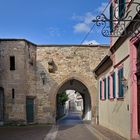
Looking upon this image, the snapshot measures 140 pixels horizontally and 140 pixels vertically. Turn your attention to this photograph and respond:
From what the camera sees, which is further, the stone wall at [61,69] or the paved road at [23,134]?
the stone wall at [61,69]

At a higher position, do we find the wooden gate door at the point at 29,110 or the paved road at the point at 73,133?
the wooden gate door at the point at 29,110

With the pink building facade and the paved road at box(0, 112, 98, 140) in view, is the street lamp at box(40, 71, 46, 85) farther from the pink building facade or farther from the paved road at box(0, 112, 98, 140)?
the pink building facade

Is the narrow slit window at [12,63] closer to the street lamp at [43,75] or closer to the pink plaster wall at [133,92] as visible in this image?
the street lamp at [43,75]

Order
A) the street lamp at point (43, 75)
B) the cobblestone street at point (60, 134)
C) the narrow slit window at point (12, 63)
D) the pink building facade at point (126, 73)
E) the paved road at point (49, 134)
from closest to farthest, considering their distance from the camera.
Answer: the pink building facade at point (126, 73)
the cobblestone street at point (60, 134)
the paved road at point (49, 134)
the narrow slit window at point (12, 63)
the street lamp at point (43, 75)

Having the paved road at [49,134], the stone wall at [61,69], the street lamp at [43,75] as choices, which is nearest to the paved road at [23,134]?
the paved road at [49,134]

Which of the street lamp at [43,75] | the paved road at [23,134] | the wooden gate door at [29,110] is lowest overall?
the paved road at [23,134]

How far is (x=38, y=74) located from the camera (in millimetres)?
28031

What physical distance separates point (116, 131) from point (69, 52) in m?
11.4

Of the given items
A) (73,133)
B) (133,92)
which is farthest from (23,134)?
(133,92)

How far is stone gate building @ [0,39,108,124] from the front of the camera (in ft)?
86.3

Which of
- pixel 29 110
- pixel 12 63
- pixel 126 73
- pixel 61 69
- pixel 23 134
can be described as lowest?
pixel 23 134

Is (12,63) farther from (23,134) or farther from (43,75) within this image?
(23,134)

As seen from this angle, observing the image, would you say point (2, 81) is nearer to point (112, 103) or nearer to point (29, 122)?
point (29, 122)

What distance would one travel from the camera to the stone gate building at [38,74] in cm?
2631
